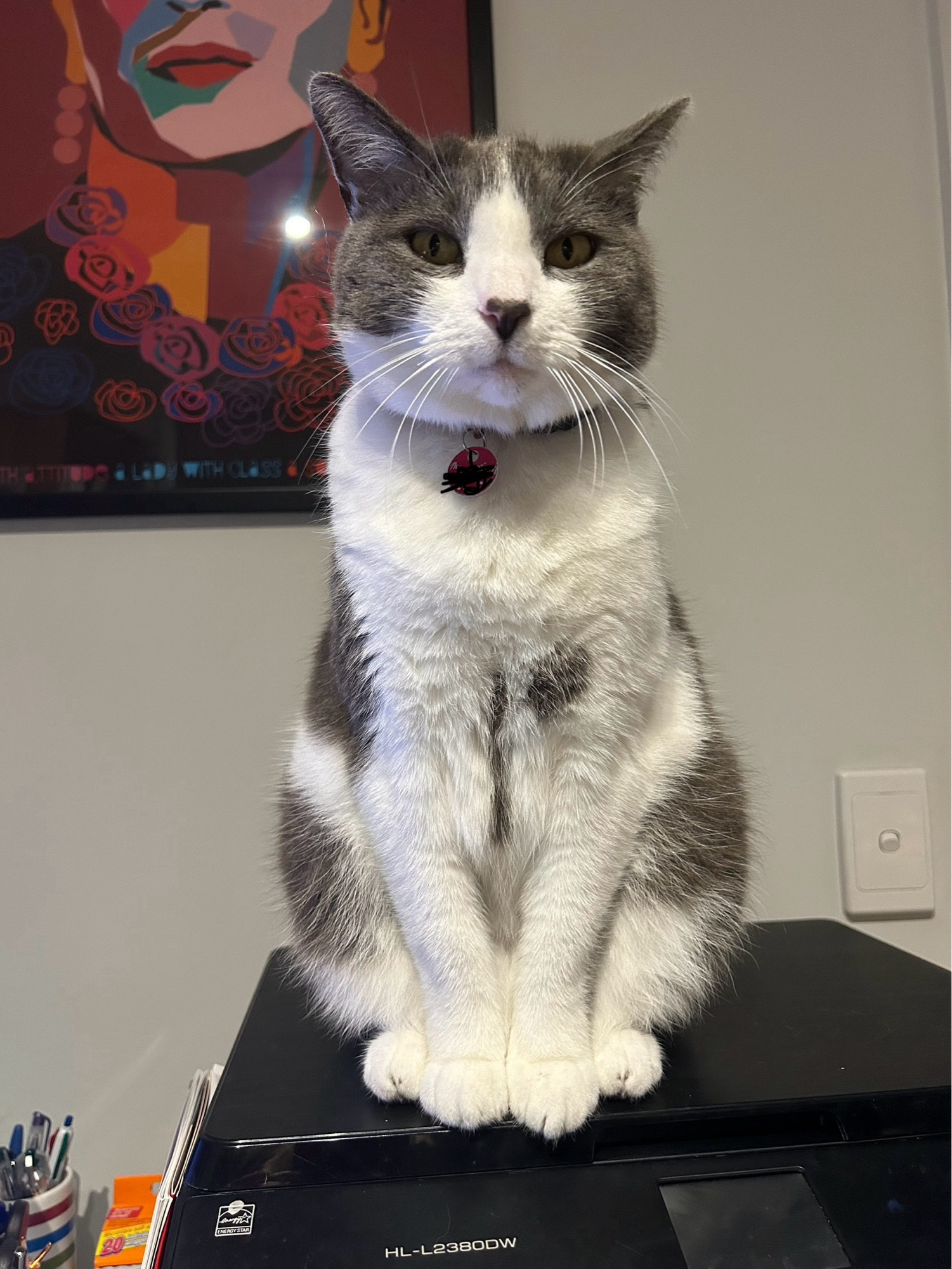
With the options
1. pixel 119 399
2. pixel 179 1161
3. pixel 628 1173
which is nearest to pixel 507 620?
pixel 628 1173

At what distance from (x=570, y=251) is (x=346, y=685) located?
0.37 m

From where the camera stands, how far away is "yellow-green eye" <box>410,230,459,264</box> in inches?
24.9

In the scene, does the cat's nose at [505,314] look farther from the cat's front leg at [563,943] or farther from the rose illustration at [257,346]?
the rose illustration at [257,346]

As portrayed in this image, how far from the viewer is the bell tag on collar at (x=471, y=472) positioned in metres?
0.64

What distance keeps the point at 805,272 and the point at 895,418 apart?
0.25m

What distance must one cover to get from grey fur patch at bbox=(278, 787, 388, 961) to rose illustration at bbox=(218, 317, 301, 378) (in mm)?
667

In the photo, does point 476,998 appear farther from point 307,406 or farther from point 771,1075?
point 307,406

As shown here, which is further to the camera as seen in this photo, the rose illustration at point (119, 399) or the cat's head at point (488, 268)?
the rose illustration at point (119, 399)

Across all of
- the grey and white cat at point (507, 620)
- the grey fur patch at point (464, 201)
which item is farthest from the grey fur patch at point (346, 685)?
the grey fur patch at point (464, 201)

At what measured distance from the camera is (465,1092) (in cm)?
60

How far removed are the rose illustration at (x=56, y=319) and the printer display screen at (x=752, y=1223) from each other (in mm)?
1200

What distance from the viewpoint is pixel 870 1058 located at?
2.17 ft

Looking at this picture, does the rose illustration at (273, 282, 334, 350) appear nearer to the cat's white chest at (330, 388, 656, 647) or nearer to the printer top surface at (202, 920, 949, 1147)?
the cat's white chest at (330, 388, 656, 647)

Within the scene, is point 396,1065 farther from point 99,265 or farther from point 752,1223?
point 99,265
